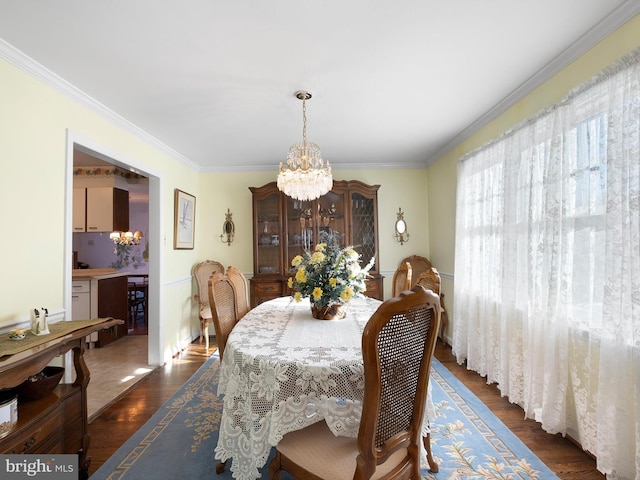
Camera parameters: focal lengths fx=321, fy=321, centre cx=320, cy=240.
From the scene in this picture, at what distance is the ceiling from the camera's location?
154 cm

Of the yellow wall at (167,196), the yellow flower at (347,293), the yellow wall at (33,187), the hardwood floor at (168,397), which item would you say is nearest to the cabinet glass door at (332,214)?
the yellow wall at (167,196)

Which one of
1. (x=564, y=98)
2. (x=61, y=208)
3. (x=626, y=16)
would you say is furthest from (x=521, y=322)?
(x=61, y=208)

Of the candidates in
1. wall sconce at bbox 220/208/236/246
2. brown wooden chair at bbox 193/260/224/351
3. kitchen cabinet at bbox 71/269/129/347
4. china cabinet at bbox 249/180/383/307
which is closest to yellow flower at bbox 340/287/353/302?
china cabinet at bbox 249/180/383/307

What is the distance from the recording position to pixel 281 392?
4.36ft

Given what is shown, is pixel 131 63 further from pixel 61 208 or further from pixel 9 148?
pixel 61 208

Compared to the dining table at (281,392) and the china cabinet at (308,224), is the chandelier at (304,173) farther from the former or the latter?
the china cabinet at (308,224)

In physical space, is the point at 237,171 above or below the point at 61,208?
above

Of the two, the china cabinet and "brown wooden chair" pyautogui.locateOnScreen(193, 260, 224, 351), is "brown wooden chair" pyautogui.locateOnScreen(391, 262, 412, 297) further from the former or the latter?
"brown wooden chair" pyautogui.locateOnScreen(193, 260, 224, 351)

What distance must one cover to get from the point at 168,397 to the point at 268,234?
223cm

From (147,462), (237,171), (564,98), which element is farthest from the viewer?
(237,171)

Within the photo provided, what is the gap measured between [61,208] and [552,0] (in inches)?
121

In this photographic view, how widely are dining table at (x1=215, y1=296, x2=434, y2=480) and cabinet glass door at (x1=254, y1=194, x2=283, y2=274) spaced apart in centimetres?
265

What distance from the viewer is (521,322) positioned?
2.42 metres

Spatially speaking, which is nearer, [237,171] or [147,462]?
[147,462]
